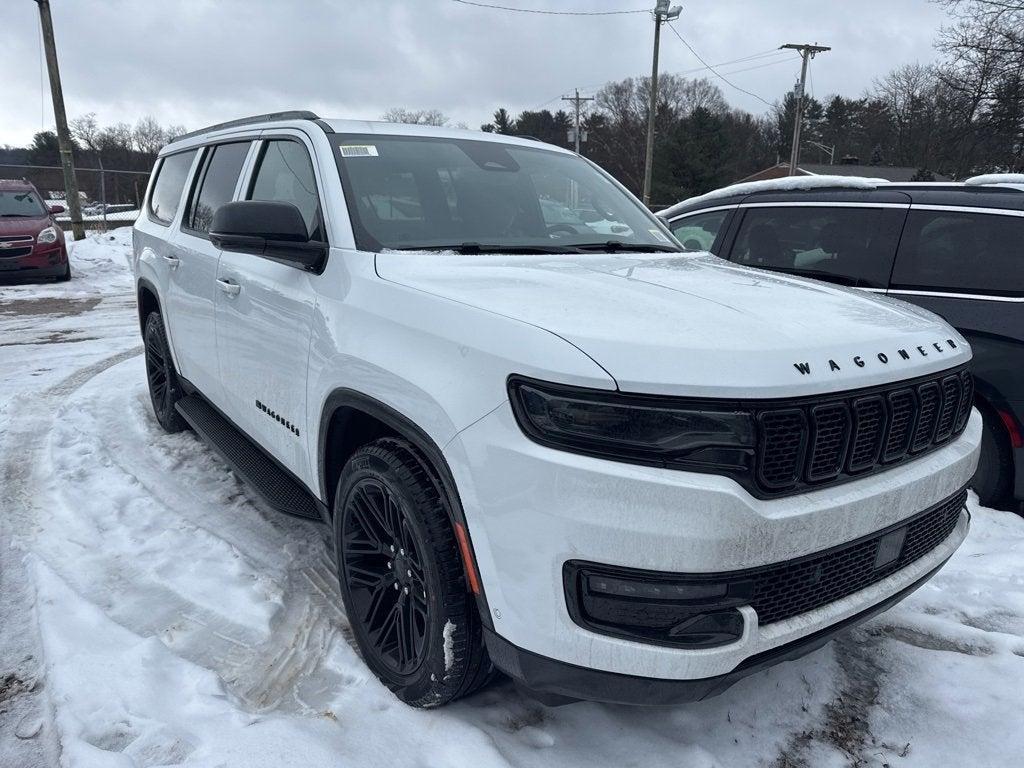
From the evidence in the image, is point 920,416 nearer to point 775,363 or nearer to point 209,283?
point 775,363

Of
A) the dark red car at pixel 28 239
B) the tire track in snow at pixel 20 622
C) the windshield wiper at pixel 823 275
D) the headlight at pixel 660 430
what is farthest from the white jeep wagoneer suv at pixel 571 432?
the dark red car at pixel 28 239

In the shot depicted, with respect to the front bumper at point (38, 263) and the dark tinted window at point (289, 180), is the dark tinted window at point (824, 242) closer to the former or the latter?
the dark tinted window at point (289, 180)

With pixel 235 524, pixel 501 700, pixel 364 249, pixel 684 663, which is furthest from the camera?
pixel 235 524

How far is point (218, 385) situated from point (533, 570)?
8.52 ft

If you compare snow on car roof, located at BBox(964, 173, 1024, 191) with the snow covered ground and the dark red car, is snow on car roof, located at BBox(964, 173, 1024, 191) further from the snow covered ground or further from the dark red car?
the dark red car

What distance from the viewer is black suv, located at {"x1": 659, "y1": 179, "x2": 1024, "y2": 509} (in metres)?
3.80

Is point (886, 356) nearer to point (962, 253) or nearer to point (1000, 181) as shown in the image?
point (962, 253)

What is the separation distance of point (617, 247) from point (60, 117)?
63.4 feet

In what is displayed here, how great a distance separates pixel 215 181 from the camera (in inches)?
162

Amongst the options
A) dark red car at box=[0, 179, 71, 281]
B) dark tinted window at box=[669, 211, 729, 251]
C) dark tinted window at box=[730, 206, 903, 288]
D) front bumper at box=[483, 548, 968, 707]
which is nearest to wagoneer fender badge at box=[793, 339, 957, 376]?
front bumper at box=[483, 548, 968, 707]

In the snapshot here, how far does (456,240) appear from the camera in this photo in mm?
2852

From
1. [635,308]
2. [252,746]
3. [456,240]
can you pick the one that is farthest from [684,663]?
[456,240]

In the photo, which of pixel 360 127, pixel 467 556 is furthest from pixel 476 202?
pixel 467 556

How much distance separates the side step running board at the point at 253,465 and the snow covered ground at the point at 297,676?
326mm
